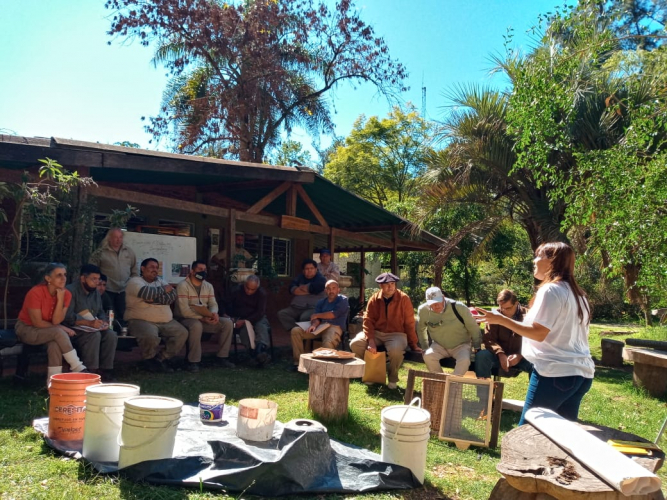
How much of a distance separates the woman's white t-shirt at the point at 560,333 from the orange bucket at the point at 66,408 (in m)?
3.14

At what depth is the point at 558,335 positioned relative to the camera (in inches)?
117

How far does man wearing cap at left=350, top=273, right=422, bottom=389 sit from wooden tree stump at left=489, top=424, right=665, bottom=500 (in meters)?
3.59

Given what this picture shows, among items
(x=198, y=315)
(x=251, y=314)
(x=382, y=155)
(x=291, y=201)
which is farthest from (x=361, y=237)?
(x=382, y=155)

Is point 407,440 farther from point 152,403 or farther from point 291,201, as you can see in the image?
point 291,201

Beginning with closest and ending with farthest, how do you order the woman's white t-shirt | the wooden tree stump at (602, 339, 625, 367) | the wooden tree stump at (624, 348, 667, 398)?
1. the woman's white t-shirt
2. the wooden tree stump at (624, 348, 667, 398)
3. the wooden tree stump at (602, 339, 625, 367)

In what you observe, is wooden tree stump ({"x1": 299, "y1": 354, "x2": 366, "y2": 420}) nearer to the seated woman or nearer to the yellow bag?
the yellow bag

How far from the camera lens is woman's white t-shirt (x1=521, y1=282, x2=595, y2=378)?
292 centimetres

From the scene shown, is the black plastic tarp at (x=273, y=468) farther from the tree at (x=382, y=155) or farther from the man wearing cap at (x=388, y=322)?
the tree at (x=382, y=155)

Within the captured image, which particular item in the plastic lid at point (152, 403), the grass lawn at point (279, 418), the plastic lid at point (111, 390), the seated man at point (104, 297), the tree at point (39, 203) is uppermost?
the tree at point (39, 203)

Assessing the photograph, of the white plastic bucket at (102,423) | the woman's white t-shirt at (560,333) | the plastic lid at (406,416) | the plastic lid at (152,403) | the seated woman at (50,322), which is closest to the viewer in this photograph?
the woman's white t-shirt at (560,333)

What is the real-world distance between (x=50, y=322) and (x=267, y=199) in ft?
13.6

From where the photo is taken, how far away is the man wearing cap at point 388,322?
21.2ft

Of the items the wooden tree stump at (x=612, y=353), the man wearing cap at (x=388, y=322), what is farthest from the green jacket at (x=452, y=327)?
the wooden tree stump at (x=612, y=353)

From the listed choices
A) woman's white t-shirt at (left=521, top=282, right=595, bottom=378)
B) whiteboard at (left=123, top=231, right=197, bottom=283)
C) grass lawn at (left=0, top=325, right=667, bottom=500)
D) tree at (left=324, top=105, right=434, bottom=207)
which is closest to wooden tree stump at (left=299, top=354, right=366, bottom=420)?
grass lawn at (left=0, top=325, right=667, bottom=500)
